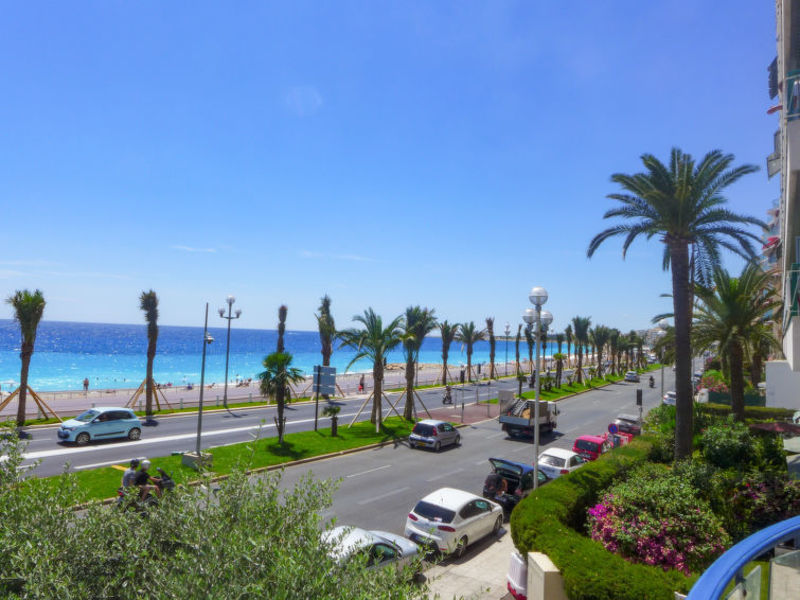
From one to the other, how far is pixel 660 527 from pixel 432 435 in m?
15.4

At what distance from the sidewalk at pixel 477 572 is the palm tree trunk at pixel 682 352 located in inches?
292

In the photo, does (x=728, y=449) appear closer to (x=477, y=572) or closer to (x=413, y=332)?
(x=477, y=572)

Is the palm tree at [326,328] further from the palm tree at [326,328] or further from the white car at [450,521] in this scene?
the white car at [450,521]

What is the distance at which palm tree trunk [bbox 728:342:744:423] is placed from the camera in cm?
2320

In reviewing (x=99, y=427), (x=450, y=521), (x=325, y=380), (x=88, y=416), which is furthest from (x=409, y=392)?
(x=450, y=521)

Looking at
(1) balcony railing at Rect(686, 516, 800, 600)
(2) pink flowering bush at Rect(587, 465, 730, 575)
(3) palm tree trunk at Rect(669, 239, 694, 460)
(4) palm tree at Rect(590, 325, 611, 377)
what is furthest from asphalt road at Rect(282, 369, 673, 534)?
(4) palm tree at Rect(590, 325, 611, 377)

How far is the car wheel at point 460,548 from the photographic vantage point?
1298 centimetres

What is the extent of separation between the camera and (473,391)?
5431cm

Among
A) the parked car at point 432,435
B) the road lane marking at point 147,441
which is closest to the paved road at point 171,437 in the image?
the road lane marking at point 147,441

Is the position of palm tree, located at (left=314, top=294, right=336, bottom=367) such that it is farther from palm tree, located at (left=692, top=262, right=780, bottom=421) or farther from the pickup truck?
palm tree, located at (left=692, top=262, right=780, bottom=421)

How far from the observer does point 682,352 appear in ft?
57.4

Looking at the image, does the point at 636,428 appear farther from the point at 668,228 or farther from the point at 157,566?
the point at 157,566

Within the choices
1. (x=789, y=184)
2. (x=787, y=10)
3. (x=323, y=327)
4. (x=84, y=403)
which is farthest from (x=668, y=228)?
Answer: (x=84, y=403)

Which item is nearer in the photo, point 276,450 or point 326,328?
point 276,450
